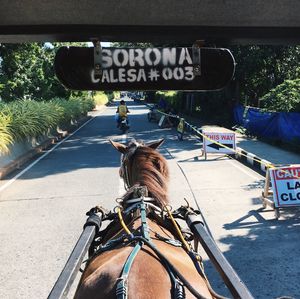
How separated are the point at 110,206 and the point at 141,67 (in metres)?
5.98

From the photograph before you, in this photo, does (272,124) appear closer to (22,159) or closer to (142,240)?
(22,159)

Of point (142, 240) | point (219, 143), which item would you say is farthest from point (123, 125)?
point (142, 240)

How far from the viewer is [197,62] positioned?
128 inches

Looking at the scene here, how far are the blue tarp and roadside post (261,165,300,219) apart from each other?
8382 mm

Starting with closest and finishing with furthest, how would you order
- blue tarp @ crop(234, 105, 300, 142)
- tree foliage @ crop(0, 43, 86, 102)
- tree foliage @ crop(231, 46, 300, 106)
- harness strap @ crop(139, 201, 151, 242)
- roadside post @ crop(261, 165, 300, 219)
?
1. harness strap @ crop(139, 201, 151, 242)
2. roadside post @ crop(261, 165, 300, 219)
3. blue tarp @ crop(234, 105, 300, 142)
4. tree foliage @ crop(231, 46, 300, 106)
5. tree foliage @ crop(0, 43, 86, 102)

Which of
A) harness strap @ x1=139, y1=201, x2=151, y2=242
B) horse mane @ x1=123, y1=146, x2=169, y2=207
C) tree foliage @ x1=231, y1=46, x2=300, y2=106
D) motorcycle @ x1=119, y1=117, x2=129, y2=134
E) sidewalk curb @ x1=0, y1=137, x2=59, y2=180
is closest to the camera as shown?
harness strap @ x1=139, y1=201, x2=151, y2=242

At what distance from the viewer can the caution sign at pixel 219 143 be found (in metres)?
14.5

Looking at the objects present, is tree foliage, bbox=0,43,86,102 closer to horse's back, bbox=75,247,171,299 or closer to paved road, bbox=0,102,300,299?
paved road, bbox=0,102,300,299

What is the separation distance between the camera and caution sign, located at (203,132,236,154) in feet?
47.5

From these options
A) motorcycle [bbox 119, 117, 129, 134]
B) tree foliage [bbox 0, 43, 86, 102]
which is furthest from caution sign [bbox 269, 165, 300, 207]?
tree foliage [bbox 0, 43, 86, 102]

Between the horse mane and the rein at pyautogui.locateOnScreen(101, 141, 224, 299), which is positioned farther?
the horse mane

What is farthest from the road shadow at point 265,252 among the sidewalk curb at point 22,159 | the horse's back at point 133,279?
the sidewalk curb at point 22,159

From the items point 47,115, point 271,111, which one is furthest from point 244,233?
point 47,115

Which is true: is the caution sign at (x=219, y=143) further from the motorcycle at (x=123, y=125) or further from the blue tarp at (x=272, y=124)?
the motorcycle at (x=123, y=125)
